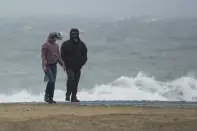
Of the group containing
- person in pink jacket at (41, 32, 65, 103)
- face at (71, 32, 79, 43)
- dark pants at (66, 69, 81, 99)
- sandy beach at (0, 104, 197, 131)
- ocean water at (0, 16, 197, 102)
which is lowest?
sandy beach at (0, 104, 197, 131)

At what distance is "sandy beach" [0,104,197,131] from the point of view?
9781 millimetres

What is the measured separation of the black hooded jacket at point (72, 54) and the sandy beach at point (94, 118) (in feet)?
2.66

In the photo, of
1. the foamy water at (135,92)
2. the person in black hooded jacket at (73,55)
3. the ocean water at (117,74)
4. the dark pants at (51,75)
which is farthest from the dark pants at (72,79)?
the foamy water at (135,92)

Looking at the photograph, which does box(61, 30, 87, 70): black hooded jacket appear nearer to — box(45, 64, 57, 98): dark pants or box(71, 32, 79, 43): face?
box(71, 32, 79, 43): face

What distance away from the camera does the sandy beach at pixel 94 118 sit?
9.78 m

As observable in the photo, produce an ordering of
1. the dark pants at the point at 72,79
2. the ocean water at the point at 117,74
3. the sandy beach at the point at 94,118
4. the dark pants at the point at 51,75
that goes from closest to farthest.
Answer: the sandy beach at the point at 94,118, the dark pants at the point at 51,75, the dark pants at the point at 72,79, the ocean water at the point at 117,74

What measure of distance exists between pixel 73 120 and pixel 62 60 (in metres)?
2.09

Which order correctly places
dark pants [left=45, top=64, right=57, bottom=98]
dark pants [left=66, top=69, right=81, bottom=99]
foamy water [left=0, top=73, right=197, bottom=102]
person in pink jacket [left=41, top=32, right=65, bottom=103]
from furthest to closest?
foamy water [left=0, top=73, right=197, bottom=102]
dark pants [left=66, top=69, right=81, bottom=99]
dark pants [left=45, top=64, right=57, bottom=98]
person in pink jacket [left=41, top=32, right=65, bottom=103]

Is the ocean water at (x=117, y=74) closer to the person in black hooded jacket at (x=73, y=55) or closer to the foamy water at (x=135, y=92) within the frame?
the foamy water at (x=135, y=92)

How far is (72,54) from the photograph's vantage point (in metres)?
12.0

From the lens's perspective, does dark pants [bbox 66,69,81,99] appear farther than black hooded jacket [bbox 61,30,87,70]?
Yes

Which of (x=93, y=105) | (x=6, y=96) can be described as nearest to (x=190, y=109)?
(x=93, y=105)

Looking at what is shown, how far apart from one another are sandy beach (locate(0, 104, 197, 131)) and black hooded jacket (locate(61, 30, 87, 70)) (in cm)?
81

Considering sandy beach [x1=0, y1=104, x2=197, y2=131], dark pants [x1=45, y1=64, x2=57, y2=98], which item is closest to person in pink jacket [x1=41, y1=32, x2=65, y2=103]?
dark pants [x1=45, y1=64, x2=57, y2=98]
